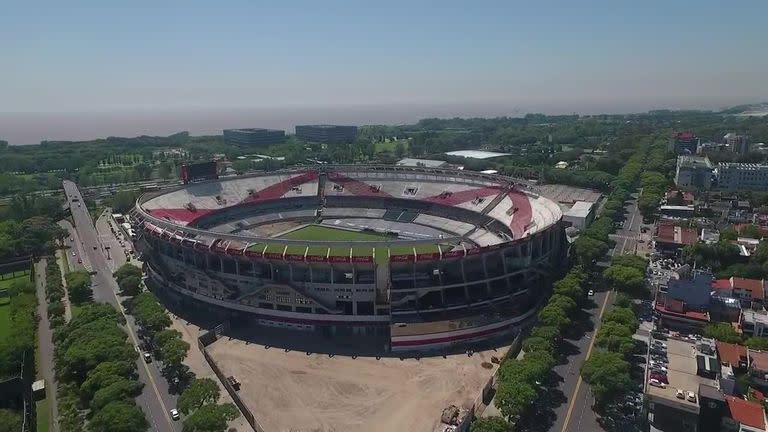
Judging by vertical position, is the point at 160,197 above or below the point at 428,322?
above

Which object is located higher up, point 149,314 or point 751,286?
point 149,314

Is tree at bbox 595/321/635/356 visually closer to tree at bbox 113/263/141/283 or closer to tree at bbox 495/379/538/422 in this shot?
tree at bbox 495/379/538/422

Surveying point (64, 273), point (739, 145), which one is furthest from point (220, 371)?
point (739, 145)

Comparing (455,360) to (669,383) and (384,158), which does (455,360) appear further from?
(384,158)

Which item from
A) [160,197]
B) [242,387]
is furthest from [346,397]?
[160,197]

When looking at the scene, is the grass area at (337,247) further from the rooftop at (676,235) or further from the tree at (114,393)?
the rooftop at (676,235)

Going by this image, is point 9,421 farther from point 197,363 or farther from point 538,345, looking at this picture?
point 538,345
